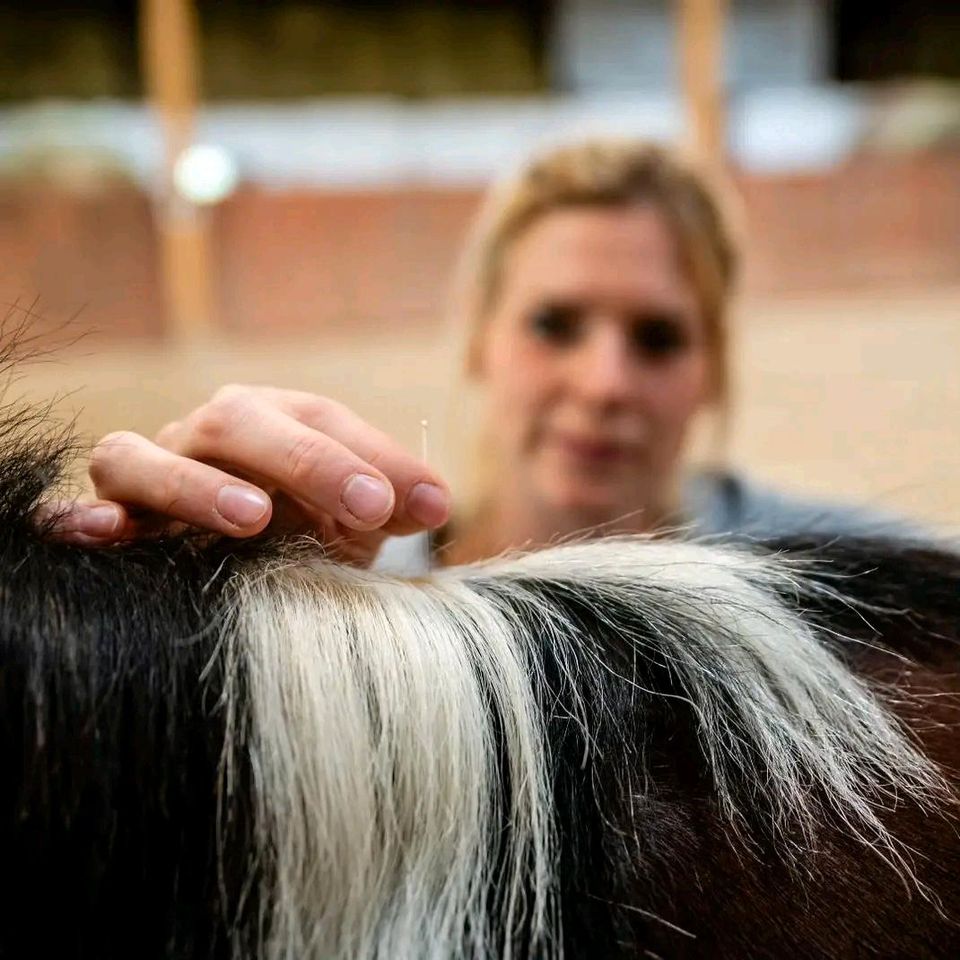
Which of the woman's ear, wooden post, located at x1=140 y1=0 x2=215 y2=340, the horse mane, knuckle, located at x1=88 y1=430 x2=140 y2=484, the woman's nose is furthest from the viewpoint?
wooden post, located at x1=140 y1=0 x2=215 y2=340

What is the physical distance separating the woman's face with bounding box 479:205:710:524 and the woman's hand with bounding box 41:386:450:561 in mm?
521

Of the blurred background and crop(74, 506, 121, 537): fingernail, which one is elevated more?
the blurred background

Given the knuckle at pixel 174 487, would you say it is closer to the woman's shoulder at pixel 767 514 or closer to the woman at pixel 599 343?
the woman's shoulder at pixel 767 514

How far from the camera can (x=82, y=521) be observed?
36 centimetres

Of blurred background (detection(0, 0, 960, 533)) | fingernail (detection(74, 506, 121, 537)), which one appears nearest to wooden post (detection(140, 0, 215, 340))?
blurred background (detection(0, 0, 960, 533))

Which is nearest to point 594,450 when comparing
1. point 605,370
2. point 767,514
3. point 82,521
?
point 605,370

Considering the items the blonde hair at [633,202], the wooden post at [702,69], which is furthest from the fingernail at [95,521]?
the wooden post at [702,69]

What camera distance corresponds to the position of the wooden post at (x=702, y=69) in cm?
164

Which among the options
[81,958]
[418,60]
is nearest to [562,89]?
[418,60]

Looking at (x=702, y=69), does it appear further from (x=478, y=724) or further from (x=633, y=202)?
(x=478, y=724)

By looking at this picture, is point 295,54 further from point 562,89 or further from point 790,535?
point 790,535

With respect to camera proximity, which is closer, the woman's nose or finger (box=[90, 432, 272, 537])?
finger (box=[90, 432, 272, 537])

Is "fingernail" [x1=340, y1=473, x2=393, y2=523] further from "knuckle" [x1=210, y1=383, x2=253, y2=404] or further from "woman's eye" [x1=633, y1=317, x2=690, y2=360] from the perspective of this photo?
"woman's eye" [x1=633, y1=317, x2=690, y2=360]

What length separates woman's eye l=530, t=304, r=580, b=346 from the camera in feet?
3.14
